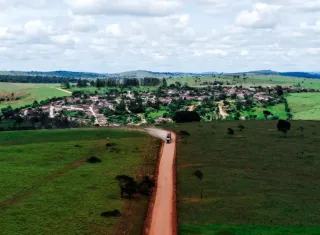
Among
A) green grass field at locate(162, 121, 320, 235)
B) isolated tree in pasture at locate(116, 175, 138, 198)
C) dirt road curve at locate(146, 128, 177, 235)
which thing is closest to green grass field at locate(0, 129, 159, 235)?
isolated tree in pasture at locate(116, 175, 138, 198)

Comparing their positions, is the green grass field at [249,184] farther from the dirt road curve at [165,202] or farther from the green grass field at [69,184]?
the green grass field at [69,184]

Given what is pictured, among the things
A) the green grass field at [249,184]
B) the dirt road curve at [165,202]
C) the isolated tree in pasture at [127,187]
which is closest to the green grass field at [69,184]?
the isolated tree in pasture at [127,187]

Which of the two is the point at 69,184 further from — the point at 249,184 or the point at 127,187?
the point at 249,184

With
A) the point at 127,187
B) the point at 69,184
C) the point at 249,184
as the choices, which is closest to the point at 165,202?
the point at 127,187

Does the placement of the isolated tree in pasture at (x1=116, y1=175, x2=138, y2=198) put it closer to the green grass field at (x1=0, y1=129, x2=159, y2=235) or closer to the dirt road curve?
the green grass field at (x1=0, y1=129, x2=159, y2=235)

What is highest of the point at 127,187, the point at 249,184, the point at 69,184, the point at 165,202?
the point at 127,187

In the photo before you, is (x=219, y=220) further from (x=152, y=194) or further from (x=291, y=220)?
(x=152, y=194)
